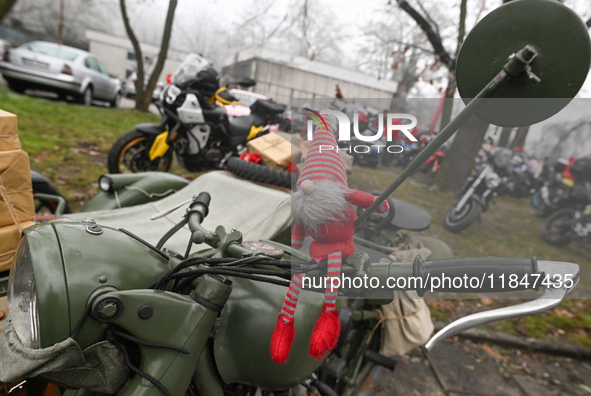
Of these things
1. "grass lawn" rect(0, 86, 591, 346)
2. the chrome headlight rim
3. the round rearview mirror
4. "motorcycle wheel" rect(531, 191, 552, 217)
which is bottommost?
"grass lawn" rect(0, 86, 591, 346)

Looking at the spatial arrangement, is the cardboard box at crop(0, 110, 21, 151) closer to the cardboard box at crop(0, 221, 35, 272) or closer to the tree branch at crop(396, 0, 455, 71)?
the cardboard box at crop(0, 221, 35, 272)

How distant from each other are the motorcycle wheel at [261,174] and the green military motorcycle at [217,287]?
1230 mm

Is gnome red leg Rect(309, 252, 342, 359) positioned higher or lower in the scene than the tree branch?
lower

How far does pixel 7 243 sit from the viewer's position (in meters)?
1.64

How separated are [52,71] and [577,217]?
37.4ft

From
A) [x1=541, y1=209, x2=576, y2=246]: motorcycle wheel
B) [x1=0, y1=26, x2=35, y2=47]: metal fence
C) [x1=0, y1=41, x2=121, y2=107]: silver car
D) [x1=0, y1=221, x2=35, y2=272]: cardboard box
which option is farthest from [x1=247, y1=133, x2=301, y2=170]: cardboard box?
[x1=0, y1=26, x2=35, y2=47]: metal fence

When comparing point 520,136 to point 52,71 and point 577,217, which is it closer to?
point 577,217

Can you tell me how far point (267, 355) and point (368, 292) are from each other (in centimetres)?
46

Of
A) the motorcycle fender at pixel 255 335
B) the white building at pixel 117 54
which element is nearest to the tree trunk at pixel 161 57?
the motorcycle fender at pixel 255 335

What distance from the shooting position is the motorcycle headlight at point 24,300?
89 cm

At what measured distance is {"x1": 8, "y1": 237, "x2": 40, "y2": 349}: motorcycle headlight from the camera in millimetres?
895

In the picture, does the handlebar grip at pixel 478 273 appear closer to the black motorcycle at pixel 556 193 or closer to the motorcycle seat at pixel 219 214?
the black motorcycle at pixel 556 193

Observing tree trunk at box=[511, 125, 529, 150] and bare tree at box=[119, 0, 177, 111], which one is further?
bare tree at box=[119, 0, 177, 111]

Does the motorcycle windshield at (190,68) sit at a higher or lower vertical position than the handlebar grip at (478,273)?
higher
